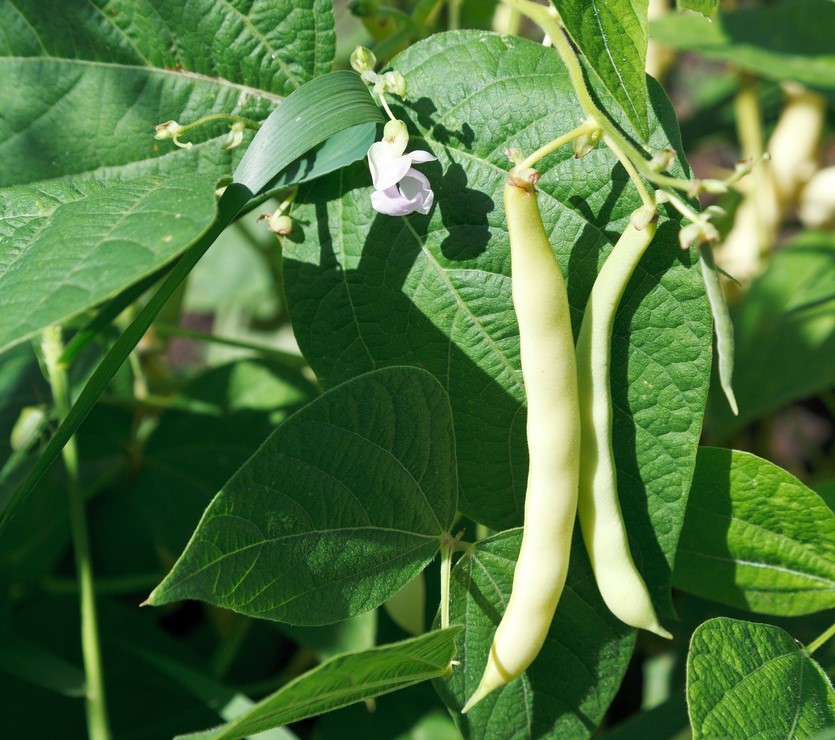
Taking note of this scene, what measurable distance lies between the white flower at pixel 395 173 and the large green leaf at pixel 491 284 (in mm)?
42

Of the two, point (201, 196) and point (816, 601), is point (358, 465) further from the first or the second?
point (816, 601)

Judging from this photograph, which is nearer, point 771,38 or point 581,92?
point 581,92

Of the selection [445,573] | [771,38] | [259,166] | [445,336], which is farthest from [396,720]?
[771,38]

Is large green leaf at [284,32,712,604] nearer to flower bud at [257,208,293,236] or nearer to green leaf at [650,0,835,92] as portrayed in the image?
flower bud at [257,208,293,236]

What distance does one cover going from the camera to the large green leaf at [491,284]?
578 millimetres

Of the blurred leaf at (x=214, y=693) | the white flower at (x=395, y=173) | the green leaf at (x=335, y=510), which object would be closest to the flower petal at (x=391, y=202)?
the white flower at (x=395, y=173)

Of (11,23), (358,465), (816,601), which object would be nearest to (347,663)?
(358,465)

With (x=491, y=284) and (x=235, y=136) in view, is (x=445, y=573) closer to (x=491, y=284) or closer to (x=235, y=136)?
(x=491, y=284)

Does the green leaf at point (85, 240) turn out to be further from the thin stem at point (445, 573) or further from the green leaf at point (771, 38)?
the green leaf at point (771, 38)

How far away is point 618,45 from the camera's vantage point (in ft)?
1.77

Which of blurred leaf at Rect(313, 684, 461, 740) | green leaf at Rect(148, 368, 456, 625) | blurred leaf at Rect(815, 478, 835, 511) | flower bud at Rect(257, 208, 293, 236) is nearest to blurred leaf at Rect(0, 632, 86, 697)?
blurred leaf at Rect(313, 684, 461, 740)

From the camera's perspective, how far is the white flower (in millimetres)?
559

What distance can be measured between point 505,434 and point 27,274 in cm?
33

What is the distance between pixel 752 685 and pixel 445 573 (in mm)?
216
